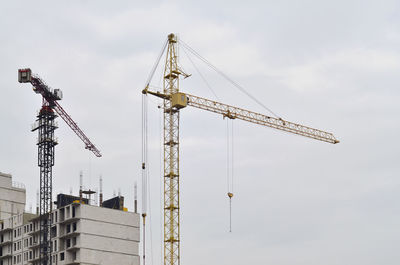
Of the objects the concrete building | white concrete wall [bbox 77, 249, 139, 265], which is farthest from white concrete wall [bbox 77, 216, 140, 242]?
white concrete wall [bbox 77, 249, 139, 265]

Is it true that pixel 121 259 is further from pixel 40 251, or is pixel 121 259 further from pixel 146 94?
pixel 146 94

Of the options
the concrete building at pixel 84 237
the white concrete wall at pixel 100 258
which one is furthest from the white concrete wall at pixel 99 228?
the white concrete wall at pixel 100 258

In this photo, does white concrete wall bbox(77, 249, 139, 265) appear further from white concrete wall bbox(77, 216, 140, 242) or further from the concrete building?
white concrete wall bbox(77, 216, 140, 242)

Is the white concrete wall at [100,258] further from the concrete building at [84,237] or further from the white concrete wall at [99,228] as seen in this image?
the white concrete wall at [99,228]

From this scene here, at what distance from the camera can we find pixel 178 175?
189750 mm

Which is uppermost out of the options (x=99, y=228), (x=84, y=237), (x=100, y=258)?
(x=99, y=228)

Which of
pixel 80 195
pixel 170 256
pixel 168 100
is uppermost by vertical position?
pixel 168 100

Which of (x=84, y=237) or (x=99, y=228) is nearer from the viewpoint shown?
(x=84, y=237)

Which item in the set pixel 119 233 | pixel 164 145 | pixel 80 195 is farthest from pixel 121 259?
pixel 164 145

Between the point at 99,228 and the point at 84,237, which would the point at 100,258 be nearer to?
the point at 84,237

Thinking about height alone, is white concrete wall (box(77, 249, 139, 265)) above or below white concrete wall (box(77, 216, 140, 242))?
below

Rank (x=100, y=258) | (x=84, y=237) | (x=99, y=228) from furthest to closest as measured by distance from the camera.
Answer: (x=99, y=228)
(x=100, y=258)
(x=84, y=237)

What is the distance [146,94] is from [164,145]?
48.1 ft

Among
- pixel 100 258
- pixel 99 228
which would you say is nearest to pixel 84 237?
pixel 99 228
